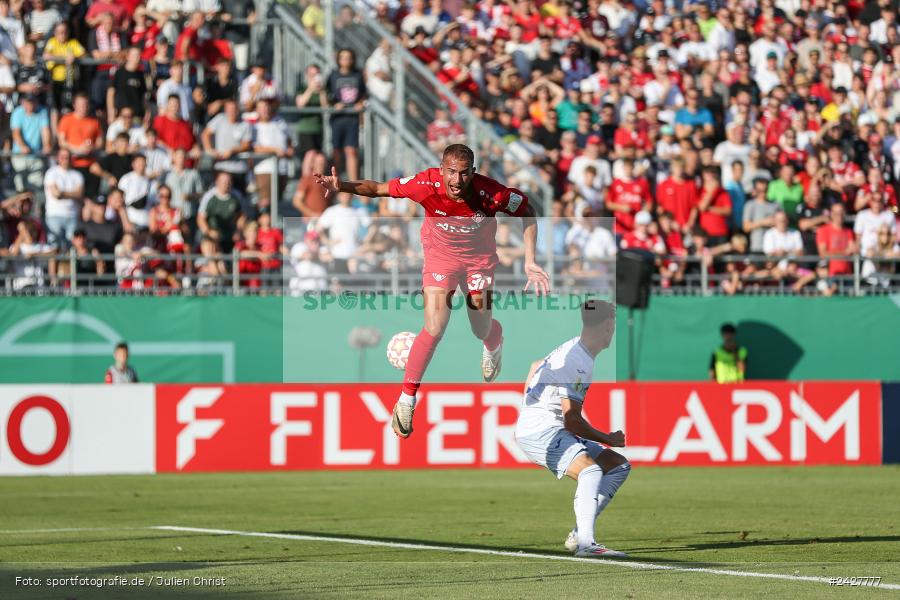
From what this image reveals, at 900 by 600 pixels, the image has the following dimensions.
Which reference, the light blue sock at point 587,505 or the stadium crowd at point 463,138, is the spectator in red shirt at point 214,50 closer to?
the stadium crowd at point 463,138

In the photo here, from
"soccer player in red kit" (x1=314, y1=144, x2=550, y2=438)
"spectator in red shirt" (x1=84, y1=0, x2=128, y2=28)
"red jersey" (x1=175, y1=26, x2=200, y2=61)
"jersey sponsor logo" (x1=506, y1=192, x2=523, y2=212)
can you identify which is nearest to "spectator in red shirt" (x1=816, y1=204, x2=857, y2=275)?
"red jersey" (x1=175, y1=26, x2=200, y2=61)

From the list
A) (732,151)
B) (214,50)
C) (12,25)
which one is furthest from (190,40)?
(732,151)

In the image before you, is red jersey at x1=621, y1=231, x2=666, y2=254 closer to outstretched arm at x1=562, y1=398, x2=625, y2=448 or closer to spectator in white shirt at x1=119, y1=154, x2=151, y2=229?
spectator in white shirt at x1=119, y1=154, x2=151, y2=229

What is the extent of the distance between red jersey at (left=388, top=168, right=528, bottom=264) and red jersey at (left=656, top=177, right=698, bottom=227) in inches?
493

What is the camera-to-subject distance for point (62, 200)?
853 inches

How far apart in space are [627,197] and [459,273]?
41.5ft

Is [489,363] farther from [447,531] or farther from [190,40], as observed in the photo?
[190,40]

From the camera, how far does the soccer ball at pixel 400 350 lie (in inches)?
456

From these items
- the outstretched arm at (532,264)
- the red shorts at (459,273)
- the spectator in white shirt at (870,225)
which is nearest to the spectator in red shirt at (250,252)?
the spectator in white shirt at (870,225)

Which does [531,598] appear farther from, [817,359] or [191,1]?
[191,1]

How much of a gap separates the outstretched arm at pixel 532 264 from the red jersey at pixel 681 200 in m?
12.6

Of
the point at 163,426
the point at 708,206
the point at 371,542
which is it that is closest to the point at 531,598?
the point at 371,542

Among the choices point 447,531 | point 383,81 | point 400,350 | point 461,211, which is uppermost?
point 383,81

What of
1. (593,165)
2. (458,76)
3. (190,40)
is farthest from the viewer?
(458,76)
